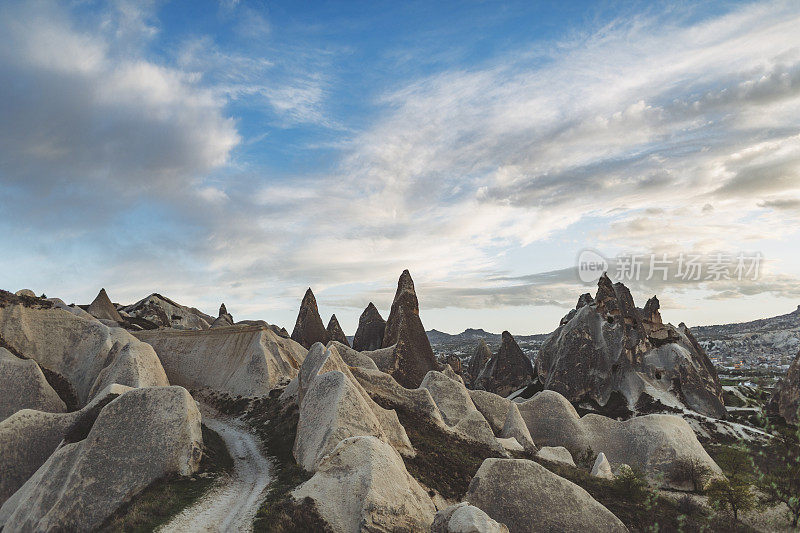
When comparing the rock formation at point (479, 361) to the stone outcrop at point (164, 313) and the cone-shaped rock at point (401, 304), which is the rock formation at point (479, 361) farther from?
the stone outcrop at point (164, 313)

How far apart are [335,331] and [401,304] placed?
39.3m

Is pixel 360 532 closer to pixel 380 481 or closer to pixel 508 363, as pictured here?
pixel 380 481

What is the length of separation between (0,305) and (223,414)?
27326 mm

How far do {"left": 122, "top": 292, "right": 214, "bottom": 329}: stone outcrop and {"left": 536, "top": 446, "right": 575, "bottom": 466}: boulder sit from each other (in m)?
76.0

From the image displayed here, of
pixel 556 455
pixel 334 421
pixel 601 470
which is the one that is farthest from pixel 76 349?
pixel 601 470

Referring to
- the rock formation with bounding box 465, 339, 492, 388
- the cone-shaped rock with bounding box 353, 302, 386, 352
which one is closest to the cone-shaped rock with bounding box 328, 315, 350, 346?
the cone-shaped rock with bounding box 353, 302, 386, 352

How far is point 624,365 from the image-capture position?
7806 centimetres

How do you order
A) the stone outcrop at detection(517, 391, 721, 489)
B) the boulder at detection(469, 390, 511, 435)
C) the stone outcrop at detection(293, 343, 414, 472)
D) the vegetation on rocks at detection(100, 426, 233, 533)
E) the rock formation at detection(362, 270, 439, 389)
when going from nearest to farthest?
the vegetation on rocks at detection(100, 426, 233, 533) < the stone outcrop at detection(293, 343, 414, 472) < the stone outcrop at detection(517, 391, 721, 489) < the boulder at detection(469, 390, 511, 435) < the rock formation at detection(362, 270, 439, 389)

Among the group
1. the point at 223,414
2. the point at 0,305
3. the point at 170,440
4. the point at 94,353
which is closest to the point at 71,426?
the point at 170,440

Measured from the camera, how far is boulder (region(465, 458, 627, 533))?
23.5 meters

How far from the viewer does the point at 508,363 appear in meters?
101

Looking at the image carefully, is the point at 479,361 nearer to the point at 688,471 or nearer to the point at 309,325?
the point at 309,325

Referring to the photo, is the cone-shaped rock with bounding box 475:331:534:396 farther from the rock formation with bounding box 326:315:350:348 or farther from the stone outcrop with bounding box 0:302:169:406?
the stone outcrop with bounding box 0:302:169:406

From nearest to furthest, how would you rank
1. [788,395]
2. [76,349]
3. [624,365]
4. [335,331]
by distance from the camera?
[76,349] < [788,395] < [624,365] < [335,331]
